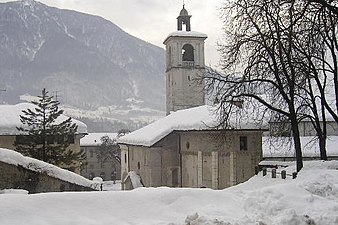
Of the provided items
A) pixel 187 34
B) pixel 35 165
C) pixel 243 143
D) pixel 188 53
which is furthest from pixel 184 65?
pixel 35 165

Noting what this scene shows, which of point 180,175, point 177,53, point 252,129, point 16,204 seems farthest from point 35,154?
point 177,53

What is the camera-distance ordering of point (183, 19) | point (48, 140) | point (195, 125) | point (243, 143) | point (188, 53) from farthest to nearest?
point (183, 19)
point (188, 53)
point (48, 140)
point (195, 125)
point (243, 143)

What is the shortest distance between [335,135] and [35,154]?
28477 millimetres

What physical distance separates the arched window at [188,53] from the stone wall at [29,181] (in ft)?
115

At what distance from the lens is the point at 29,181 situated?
22500 millimetres

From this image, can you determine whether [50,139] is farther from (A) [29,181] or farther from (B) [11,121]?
(A) [29,181]

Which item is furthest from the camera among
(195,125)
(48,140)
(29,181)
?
(48,140)

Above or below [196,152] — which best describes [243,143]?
above

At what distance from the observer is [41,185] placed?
23.1 m

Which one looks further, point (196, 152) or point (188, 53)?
point (188, 53)

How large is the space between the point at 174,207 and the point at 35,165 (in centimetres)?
1330

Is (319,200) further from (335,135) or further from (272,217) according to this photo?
(335,135)

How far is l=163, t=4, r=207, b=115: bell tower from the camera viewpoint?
55875 millimetres

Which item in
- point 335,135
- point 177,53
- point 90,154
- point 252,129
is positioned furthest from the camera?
point 90,154
